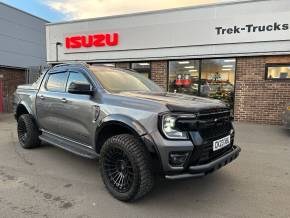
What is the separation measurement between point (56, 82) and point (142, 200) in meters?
2.83

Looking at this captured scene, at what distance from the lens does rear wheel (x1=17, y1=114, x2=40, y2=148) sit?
17.3 feet

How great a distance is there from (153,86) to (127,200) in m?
2.20

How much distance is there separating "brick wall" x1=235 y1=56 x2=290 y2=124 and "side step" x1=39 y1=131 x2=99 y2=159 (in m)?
7.12

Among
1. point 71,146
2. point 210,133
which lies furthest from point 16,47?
point 210,133

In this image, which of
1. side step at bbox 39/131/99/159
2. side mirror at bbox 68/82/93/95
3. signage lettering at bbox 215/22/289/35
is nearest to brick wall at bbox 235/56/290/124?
signage lettering at bbox 215/22/289/35

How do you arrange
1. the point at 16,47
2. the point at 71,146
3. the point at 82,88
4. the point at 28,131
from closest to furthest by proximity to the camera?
1. the point at 82,88
2. the point at 71,146
3. the point at 28,131
4. the point at 16,47

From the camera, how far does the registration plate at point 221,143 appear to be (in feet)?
10.3

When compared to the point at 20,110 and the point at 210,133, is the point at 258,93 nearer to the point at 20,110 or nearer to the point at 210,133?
the point at 210,133

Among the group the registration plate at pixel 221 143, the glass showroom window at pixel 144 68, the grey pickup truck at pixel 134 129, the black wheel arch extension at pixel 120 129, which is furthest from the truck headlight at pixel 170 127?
the glass showroom window at pixel 144 68

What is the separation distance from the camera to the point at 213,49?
377 inches

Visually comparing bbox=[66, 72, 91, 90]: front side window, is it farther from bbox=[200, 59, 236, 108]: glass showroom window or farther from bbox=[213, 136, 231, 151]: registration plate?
bbox=[200, 59, 236, 108]: glass showroom window

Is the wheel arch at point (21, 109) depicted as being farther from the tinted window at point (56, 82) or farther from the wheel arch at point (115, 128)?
the wheel arch at point (115, 128)

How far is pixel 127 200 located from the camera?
314 centimetres

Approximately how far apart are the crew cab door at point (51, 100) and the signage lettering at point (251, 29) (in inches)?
269
